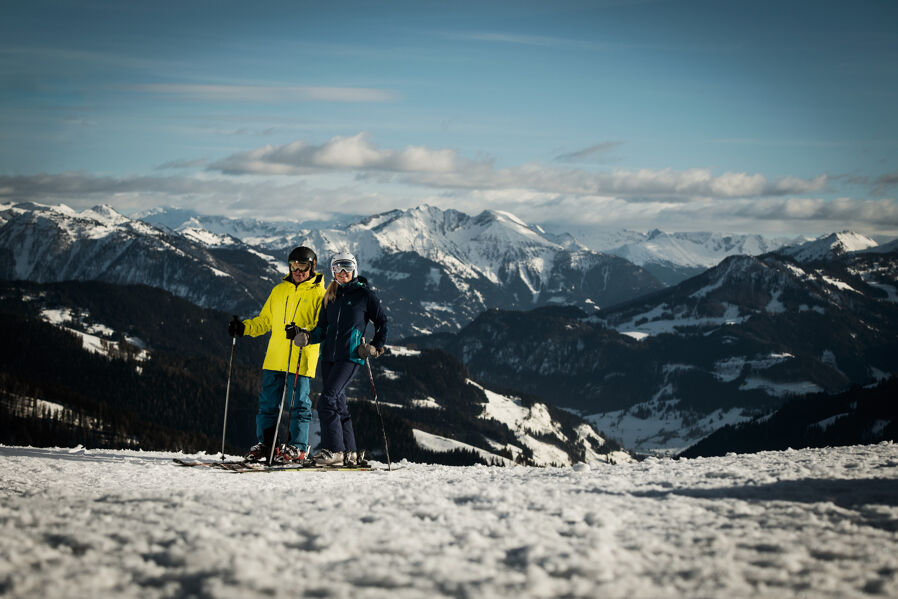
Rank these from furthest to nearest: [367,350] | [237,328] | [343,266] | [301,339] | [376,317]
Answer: [237,328] < [343,266] < [376,317] < [367,350] < [301,339]

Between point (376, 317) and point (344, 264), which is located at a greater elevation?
point (344, 264)

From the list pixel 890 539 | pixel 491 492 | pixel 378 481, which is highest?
pixel 890 539

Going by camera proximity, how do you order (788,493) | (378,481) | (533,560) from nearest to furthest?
(533,560) < (788,493) < (378,481)

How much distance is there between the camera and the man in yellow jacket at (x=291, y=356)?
14312mm

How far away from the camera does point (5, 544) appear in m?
6.09

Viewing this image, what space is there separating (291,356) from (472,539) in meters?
8.57

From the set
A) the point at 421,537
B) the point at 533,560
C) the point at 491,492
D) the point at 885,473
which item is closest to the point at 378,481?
the point at 491,492

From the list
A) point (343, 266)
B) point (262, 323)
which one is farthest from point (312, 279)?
point (262, 323)

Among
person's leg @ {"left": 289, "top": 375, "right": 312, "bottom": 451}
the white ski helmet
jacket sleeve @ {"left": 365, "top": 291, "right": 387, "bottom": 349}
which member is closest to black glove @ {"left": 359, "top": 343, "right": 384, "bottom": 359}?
jacket sleeve @ {"left": 365, "top": 291, "right": 387, "bottom": 349}

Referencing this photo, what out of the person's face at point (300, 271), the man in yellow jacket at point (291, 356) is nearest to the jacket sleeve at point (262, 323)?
the man in yellow jacket at point (291, 356)

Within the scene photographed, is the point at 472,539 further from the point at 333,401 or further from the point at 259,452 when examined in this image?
the point at 259,452

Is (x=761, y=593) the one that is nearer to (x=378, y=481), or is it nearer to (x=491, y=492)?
(x=491, y=492)

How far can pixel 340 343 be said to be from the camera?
46.9 ft

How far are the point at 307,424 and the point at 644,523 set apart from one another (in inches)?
368
